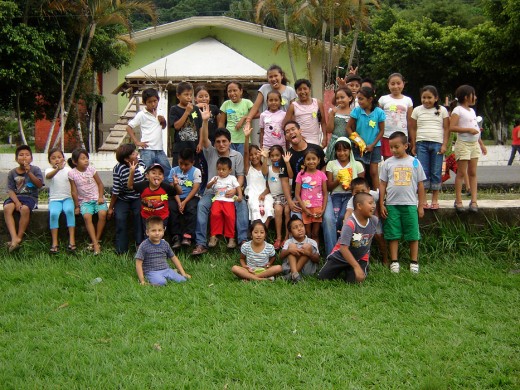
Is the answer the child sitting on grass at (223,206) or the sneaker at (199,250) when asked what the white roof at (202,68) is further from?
the sneaker at (199,250)

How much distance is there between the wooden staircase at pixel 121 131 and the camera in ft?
65.3

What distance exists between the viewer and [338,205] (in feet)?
22.2

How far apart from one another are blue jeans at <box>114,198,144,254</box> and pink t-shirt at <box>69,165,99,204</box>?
12.6 inches

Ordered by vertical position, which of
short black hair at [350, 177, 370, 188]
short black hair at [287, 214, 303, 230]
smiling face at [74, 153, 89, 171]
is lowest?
short black hair at [287, 214, 303, 230]

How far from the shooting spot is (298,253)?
243 inches

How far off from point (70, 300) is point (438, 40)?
23740 millimetres

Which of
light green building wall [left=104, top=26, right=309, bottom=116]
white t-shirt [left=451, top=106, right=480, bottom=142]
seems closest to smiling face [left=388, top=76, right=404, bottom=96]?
white t-shirt [left=451, top=106, right=480, bottom=142]

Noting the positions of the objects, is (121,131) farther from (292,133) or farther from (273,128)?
(292,133)

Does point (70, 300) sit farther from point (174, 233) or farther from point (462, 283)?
point (462, 283)

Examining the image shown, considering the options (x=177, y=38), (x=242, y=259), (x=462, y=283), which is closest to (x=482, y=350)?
(x=462, y=283)

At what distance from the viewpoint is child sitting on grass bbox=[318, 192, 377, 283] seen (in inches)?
233

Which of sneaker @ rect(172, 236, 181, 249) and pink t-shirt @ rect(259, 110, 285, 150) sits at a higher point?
pink t-shirt @ rect(259, 110, 285, 150)

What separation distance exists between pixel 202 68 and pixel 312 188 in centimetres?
1506

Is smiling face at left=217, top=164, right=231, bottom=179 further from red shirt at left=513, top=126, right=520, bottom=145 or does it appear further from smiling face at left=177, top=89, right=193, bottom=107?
red shirt at left=513, top=126, right=520, bottom=145
